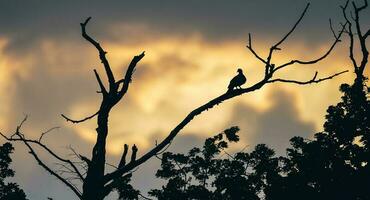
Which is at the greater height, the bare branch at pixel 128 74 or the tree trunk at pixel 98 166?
the bare branch at pixel 128 74

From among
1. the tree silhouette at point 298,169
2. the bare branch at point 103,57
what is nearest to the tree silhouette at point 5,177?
the tree silhouette at point 298,169

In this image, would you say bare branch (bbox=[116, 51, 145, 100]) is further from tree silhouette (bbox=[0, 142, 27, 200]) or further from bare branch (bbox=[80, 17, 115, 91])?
tree silhouette (bbox=[0, 142, 27, 200])

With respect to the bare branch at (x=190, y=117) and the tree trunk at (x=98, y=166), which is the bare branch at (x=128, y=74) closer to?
the tree trunk at (x=98, y=166)

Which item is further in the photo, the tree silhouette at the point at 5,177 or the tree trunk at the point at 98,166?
the tree silhouette at the point at 5,177

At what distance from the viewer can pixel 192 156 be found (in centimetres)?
3822

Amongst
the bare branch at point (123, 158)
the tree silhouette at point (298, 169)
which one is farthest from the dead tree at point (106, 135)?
the tree silhouette at point (298, 169)

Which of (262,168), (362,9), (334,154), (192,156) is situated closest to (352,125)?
(334,154)

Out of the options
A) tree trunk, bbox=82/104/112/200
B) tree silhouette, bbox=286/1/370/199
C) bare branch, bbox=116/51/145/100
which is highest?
tree silhouette, bbox=286/1/370/199

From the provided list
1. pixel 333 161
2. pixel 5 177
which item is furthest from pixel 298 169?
pixel 5 177

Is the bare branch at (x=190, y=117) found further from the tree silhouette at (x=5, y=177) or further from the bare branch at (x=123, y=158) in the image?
the tree silhouette at (x=5, y=177)

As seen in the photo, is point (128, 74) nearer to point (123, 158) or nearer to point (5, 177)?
point (123, 158)

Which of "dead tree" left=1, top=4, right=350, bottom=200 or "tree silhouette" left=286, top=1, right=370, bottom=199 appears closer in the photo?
"dead tree" left=1, top=4, right=350, bottom=200

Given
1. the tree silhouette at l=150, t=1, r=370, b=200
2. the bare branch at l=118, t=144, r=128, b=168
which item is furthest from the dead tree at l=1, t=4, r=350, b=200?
the tree silhouette at l=150, t=1, r=370, b=200

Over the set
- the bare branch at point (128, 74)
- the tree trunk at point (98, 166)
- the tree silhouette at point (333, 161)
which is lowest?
the tree trunk at point (98, 166)
